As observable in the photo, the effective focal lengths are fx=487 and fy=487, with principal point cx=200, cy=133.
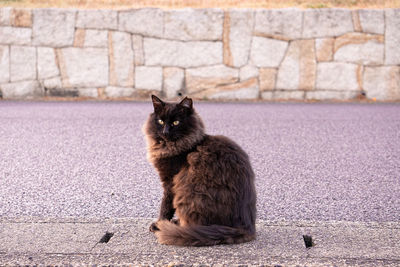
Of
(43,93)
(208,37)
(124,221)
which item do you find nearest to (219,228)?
(124,221)

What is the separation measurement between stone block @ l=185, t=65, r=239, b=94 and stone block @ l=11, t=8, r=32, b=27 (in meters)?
3.39

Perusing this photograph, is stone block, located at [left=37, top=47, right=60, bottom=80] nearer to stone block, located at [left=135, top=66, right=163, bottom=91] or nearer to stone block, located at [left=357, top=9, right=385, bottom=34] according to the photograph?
stone block, located at [left=135, top=66, right=163, bottom=91]

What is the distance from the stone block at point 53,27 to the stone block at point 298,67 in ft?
14.2

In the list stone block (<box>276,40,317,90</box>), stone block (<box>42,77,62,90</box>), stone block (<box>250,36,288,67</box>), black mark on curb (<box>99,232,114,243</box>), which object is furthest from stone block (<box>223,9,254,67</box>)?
black mark on curb (<box>99,232,114,243</box>)

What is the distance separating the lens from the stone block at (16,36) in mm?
9898

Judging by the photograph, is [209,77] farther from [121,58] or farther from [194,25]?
[121,58]

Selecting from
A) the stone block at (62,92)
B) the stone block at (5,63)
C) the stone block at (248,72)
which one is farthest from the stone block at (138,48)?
the stone block at (5,63)

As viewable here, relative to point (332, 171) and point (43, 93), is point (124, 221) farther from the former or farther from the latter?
point (43, 93)

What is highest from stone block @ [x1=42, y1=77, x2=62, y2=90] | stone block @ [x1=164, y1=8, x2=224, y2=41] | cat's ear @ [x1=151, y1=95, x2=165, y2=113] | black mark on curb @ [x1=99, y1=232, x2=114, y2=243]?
stone block @ [x1=164, y1=8, x2=224, y2=41]

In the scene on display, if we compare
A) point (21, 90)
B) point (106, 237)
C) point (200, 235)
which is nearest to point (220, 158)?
point (200, 235)

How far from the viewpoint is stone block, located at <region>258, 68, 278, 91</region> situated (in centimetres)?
982

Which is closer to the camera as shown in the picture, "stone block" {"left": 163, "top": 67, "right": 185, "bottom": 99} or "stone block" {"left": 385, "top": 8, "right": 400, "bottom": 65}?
"stone block" {"left": 385, "top": 8, "right": 400, "bottom": 65}

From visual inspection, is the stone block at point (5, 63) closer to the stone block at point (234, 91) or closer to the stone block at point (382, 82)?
the stone block at point (234, 91)

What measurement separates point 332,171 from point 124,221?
250 centimetres
